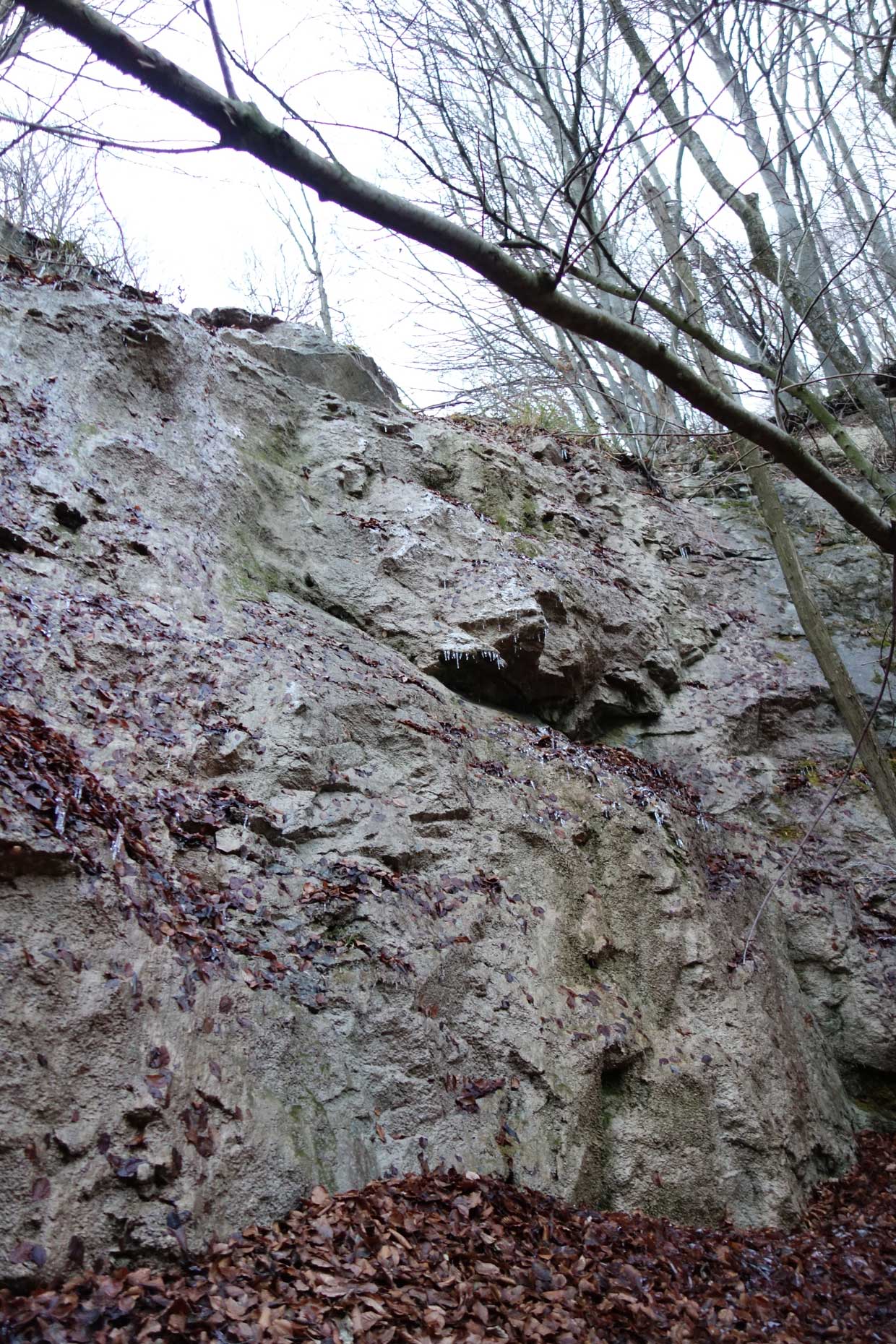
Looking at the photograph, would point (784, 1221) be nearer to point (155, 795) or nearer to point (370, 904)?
point (370, 904)

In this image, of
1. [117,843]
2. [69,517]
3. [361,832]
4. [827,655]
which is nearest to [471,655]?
[361,832]

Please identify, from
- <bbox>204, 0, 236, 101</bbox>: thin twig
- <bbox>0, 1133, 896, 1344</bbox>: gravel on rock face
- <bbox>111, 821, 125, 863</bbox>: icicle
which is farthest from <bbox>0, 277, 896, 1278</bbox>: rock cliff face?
<bbox>204, 0, 236, 101</bbox>: thin twig

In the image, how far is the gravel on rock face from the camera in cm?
291

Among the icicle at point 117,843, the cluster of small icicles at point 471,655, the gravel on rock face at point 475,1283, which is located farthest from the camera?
the cluster of small icicles at point 471,655

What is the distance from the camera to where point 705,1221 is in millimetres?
4902

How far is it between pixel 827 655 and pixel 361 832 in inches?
214

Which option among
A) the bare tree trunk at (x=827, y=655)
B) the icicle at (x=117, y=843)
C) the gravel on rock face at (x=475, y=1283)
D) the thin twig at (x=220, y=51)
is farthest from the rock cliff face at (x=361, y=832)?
the thin twig at (x=220, y=51)

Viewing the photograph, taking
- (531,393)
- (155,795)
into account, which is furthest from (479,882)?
(531,393)

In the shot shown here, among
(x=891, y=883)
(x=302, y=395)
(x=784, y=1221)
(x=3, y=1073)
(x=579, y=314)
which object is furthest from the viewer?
(x=302, y=395)

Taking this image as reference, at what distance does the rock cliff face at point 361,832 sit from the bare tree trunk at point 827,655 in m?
0.46

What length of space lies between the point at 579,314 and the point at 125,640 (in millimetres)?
3881

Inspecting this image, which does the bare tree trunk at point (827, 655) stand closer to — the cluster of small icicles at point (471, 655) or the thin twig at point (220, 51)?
the cluster of small icicles at point (471, 655)

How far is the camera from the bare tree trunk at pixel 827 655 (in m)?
7.54

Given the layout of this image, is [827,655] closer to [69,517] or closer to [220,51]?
[69,517]
